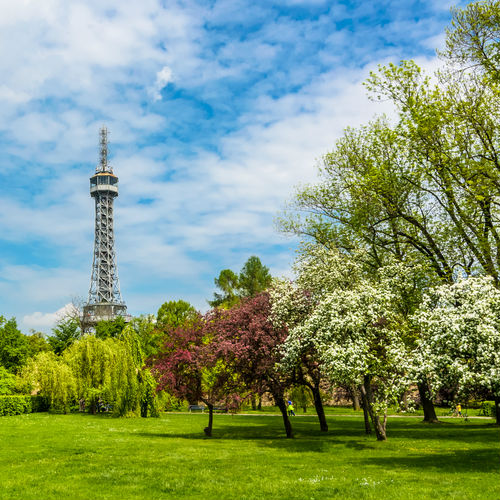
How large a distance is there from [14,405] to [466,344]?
40137 mm

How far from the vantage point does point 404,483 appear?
12.6 m

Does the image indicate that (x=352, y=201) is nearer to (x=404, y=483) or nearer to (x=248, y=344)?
(x=248, y=344)

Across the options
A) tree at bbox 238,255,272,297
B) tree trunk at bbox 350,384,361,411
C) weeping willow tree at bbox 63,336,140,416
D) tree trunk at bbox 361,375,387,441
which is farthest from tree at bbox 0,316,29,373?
tree trunk at bbox 361,375,387,441

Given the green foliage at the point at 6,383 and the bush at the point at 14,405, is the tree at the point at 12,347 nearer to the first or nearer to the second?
the green foliage at the point at 6,383

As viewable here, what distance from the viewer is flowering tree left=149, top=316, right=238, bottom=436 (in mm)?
24266

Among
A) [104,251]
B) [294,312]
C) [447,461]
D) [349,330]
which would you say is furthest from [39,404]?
[104,251]

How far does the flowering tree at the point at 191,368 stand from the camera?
24.3m

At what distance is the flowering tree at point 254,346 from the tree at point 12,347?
48663mm

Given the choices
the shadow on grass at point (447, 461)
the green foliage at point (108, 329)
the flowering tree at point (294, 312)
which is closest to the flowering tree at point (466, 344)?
the shadow on grass at point (447, 461)

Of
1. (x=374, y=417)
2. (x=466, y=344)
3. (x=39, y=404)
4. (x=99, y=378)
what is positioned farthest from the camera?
(x=39, y=404)

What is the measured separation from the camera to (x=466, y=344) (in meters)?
14.0

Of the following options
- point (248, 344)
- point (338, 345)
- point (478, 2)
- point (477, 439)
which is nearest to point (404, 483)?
point (338, 345)

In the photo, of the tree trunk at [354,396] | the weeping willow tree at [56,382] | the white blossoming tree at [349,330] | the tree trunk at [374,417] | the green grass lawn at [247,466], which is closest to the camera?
the green grass lawn at [247,466]

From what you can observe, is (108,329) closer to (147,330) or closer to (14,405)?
(147,330)
